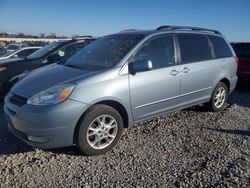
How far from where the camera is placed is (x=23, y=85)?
4113mm

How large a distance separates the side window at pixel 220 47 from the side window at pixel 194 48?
0.66ft

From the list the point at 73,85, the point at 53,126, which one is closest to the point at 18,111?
the point at 53,126

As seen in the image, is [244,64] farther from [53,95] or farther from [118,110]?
[53,95]

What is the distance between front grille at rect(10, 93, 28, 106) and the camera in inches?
147

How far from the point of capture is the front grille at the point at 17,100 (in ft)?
12.3

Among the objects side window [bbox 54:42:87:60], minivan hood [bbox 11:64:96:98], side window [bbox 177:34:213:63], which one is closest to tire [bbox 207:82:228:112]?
side window [bbox 177:34:213:63]

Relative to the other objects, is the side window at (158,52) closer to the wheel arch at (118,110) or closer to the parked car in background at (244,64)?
the wheel arch at (118,110)

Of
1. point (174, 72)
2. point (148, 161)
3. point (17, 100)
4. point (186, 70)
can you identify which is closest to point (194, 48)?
point (186, 70)

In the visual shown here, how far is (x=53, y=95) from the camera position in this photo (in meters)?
3.64

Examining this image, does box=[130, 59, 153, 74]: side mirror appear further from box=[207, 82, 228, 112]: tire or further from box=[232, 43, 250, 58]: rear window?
box=[232, 43, 250, 58]: rear window

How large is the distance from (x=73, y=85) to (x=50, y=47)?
4.02 m

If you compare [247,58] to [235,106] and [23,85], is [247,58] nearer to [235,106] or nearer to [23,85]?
[235,106]

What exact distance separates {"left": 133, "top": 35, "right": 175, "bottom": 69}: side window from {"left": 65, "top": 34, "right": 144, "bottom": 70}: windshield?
0.57ft

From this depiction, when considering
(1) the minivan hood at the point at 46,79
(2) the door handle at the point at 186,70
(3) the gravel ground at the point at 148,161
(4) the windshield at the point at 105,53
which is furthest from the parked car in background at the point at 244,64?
(1) the minivan hood at the point at 46,79
